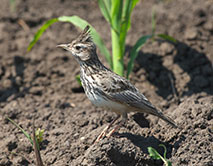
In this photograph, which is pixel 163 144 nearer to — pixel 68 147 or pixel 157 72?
pixel 68 147

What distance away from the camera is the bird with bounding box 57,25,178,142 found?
4848 mm

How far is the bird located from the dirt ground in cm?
30

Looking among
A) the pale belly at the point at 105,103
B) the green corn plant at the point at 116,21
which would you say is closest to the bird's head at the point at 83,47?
the pale belly at the point at 105,103

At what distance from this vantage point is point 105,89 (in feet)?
15.9

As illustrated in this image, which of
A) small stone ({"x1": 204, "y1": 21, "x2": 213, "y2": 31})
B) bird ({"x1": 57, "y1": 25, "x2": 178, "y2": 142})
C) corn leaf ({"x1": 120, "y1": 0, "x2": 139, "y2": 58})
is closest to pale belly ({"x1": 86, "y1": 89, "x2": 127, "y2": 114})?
bird ({"x1": 57, "y1": 25, "x2": 178, "y2": 142})

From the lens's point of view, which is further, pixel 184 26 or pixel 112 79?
pixel 184 26

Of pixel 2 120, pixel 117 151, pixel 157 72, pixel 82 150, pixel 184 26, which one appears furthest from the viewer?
pixel 184 26

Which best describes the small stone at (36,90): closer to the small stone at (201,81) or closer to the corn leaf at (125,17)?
the corn leaf at (125,17)

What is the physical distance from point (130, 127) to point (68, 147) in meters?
0.90

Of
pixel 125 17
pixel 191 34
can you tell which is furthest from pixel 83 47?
pixel 191 34

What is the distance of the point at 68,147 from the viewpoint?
4.81 m

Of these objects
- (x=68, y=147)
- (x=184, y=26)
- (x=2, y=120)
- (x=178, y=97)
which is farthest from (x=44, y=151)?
(x=184, y=26)

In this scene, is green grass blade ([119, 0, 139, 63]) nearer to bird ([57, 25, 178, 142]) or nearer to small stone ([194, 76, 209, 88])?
bird ([57, 25, 178, 142])

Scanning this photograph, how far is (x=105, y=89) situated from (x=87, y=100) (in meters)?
1.92
